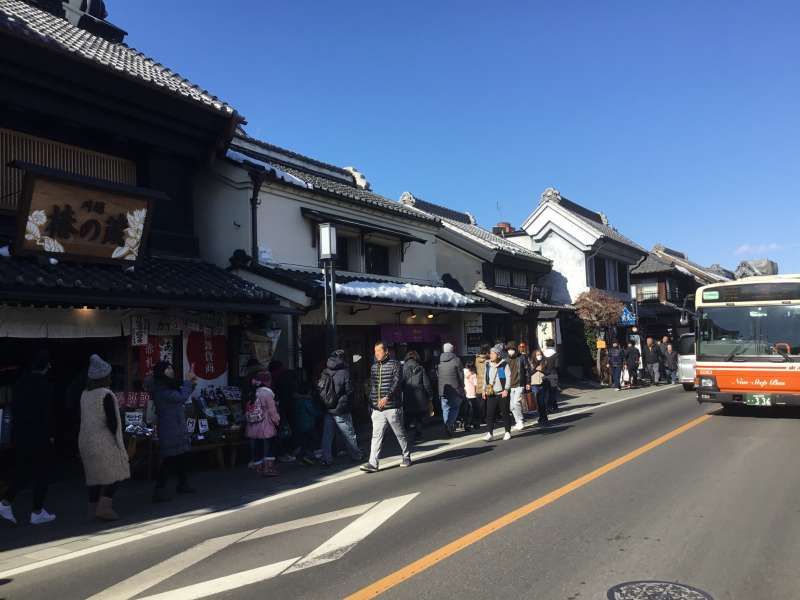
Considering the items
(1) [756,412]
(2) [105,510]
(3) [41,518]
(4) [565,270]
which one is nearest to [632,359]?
(4) [565,270]

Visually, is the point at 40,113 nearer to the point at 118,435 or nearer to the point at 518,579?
the point at 118,435

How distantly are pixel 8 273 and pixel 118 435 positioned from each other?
3076mm

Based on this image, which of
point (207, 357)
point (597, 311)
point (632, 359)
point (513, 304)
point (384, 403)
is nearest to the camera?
point (384, 403)

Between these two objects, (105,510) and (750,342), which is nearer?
(105,510)

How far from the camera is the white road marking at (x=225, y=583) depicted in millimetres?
4645

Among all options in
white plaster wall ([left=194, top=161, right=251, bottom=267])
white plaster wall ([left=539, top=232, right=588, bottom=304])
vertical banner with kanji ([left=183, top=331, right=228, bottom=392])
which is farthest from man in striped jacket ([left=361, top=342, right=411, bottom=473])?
white plaster wall ([left=539, top=232, right=588, bottom=304])

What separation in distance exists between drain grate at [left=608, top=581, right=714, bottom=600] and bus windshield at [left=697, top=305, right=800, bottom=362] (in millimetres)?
9459

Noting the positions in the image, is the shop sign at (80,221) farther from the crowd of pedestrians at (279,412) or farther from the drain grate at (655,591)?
the drain grate at (655,591)

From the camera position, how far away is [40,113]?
1033cm

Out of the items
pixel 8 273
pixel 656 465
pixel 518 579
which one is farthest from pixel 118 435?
pixel 656 465

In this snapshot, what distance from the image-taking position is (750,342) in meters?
12.6

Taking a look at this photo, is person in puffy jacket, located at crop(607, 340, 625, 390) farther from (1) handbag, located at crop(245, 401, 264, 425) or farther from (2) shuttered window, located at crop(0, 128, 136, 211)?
(2) shuttered window, located at crop(0, 128, 136, 211)

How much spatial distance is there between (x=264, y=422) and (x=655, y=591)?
263 inches

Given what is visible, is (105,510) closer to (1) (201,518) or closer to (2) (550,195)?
(1) (201,518)
